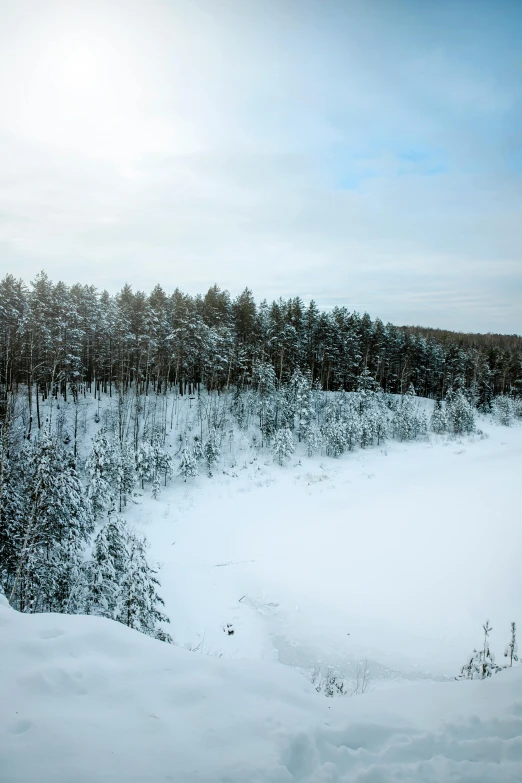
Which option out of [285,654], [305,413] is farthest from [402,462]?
[285,654]

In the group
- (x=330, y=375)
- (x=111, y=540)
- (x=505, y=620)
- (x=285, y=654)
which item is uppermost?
(x=330, y=375)

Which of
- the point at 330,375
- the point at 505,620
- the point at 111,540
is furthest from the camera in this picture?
the point at 330,375

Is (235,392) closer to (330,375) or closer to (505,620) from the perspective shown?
(330,375)

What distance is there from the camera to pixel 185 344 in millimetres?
38875

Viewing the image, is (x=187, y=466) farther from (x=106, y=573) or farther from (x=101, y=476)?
(x=106, y=573)

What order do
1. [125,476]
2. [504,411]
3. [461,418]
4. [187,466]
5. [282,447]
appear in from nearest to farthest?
[125,476], [187,466], [282,447], [461,418], [504,411]

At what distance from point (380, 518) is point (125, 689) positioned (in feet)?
71.4

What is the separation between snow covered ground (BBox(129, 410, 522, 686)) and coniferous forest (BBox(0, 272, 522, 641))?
2.65m

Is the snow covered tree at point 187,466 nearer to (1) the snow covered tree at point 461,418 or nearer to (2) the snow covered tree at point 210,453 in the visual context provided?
(2) the snow covered tree at point 210,453

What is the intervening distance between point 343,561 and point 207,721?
53.4 ft

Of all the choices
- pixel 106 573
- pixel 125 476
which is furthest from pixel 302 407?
pixel 106 573

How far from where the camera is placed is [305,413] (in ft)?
125

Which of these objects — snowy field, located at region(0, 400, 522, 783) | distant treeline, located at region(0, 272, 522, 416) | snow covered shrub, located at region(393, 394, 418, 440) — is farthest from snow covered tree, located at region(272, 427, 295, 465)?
snow covered shrub, located at region(393, 394, 418, 440)

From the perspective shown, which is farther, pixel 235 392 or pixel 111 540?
pixel 235 392
